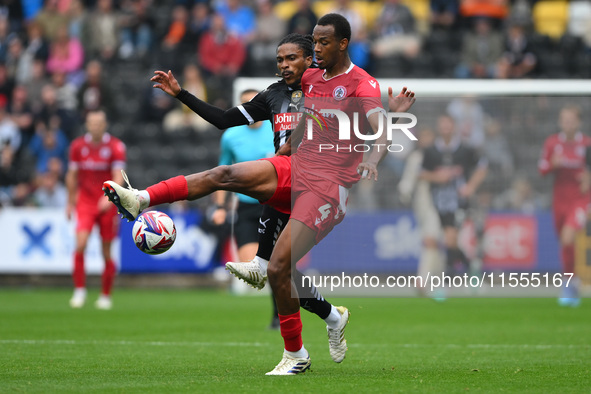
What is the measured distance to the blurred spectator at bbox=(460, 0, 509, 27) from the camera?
19344 millimetres

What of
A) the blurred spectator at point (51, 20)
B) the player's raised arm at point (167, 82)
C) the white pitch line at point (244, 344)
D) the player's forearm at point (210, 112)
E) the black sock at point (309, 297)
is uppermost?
the blurred spectator at point (51, 20)

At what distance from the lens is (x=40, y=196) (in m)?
17.6

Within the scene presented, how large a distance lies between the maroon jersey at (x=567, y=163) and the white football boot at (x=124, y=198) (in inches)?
365

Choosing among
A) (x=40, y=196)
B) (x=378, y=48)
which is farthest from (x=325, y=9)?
(x=40, y=196)

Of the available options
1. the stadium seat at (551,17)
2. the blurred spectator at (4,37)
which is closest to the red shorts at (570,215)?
the stadium seat at (551,17)

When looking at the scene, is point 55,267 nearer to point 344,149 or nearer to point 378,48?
point 378,48

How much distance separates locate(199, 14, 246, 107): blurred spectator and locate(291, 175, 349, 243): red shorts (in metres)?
12.7

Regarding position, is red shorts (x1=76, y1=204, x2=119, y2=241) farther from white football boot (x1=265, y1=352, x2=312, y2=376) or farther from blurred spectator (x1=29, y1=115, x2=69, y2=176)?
white football boot (x1=265, y1=352, x2=312, y2=376)

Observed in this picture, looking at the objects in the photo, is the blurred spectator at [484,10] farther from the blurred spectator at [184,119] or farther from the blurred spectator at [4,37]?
the blurred spectator at [4,37]

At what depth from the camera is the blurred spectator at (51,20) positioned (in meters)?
20.9

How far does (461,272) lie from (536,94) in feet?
9.83

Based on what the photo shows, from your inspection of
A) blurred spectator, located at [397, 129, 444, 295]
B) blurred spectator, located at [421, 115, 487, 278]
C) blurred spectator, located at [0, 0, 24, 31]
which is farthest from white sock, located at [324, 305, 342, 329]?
blurred spectator, located at [0, 0, 24, 31]

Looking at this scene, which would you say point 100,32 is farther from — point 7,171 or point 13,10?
point 7,171

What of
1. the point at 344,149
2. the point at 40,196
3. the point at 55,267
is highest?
the point at 344,149
